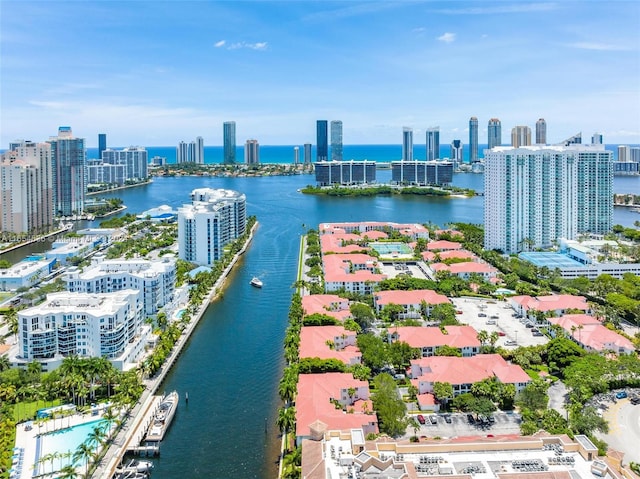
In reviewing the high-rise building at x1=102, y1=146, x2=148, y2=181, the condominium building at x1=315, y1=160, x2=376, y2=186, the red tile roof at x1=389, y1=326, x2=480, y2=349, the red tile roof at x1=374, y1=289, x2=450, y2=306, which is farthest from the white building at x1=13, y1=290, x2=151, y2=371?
the high-rise building at x1=102, y1=146, x2=148, y2=181

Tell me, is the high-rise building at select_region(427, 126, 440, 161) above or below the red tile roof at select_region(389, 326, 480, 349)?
above

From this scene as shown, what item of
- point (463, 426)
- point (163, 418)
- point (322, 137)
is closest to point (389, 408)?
point (463, 426)

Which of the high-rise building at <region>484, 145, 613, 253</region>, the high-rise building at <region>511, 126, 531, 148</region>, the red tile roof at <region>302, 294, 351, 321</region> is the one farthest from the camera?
the high-rise building at <region>511, 126, 531, 148</region>

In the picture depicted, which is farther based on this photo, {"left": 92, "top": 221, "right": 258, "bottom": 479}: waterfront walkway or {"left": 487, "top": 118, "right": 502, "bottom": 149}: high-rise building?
{"left": 487, "top": 118, "right": 502, "bottom": 149}: high-rise building

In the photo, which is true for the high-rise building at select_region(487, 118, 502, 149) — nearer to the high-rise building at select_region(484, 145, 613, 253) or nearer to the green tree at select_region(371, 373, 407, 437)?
the high-rise building at select_region(484, 145, 613, 253)

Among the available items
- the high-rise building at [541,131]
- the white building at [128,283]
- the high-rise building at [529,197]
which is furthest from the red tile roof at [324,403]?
the high-rise building at [541,131]

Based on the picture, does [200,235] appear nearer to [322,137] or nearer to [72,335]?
[72,335]

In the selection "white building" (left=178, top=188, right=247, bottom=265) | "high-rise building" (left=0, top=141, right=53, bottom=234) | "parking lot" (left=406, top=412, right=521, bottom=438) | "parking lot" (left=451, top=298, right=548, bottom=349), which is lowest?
"parking lot" (left=406, top=412, right=521, bottom=438)

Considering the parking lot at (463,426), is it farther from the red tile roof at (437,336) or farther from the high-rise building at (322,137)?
the high-rise building at (322,137)
